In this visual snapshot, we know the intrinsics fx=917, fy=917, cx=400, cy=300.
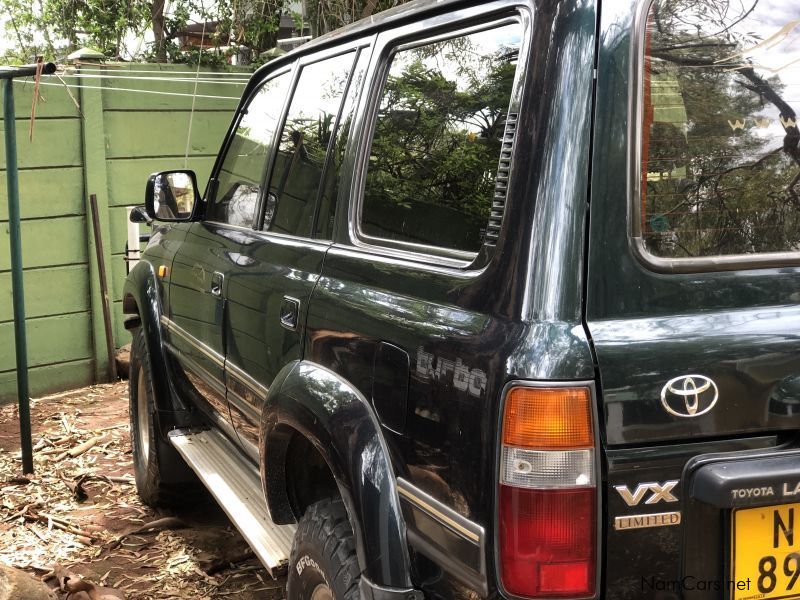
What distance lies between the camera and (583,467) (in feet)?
5.46

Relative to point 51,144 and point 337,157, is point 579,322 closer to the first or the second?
point 337,157

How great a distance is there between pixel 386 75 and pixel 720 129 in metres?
0.95

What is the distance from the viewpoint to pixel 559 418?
5.45ft

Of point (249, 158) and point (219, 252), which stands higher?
point (249, 158)

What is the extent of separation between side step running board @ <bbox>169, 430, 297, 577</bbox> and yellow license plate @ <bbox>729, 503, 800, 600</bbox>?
1390 mm

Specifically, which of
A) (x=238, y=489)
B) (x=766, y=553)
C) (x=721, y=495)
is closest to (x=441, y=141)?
(x=721, y=495)

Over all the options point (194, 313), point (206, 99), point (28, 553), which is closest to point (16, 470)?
point (28, 553)

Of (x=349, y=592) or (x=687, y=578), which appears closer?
(x=687, y=578)

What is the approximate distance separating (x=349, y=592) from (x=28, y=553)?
2604 mm

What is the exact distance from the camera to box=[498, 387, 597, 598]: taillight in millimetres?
1663

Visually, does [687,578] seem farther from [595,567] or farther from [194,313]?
[194,313]

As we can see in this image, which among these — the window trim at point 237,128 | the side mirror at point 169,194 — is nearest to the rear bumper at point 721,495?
the window trim at point 237,128

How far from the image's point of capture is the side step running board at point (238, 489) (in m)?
2.79

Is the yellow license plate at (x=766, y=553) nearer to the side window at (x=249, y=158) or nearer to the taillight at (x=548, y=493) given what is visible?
the taillight at (x=548, y=493)
